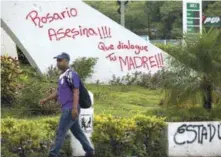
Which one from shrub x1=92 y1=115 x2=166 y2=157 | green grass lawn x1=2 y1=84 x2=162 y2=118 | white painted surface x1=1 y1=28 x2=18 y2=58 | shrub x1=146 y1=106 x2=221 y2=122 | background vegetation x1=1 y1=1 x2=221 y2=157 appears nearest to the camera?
background vegetation x1=1 y1=1 x2=221 y2=157

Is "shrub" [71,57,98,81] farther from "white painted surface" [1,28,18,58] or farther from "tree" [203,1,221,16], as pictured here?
"tree" [203,1,221,16]

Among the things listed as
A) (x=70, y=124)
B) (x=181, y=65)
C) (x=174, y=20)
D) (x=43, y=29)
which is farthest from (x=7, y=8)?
(x=174, y=20)

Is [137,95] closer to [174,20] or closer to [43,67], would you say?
[43,67]

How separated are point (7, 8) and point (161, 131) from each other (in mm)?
6755

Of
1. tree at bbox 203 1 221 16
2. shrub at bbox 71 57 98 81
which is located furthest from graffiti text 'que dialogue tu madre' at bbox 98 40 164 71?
tree at bbox 203 1 221 16

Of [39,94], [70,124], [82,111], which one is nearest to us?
[70,124]

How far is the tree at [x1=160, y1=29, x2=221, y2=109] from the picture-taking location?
9.30m

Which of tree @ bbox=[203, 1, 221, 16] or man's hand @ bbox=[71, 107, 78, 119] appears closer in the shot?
man's hand @ bbox=[71, 107, 78, 119]

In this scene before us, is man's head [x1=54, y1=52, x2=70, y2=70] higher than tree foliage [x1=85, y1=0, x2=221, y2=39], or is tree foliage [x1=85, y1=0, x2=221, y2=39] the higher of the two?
tree foliage [x1=85, y1=0, x2=221, y2=39]

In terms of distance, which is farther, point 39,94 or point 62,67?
point 39,94

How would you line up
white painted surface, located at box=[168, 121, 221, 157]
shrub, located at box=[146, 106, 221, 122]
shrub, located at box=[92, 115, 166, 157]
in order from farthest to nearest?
shrub, located at box=[146, 106, 221, 122] < white painted surface, located at box=[168, 121, 221, 157] < shrub, located at box=[92, 115, 166, 157]

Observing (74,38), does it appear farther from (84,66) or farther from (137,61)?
(137,61)

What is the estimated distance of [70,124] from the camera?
7598mm

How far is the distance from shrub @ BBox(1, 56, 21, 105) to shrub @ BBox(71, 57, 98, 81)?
2.60 m
